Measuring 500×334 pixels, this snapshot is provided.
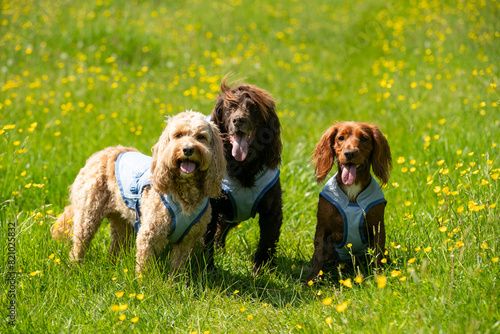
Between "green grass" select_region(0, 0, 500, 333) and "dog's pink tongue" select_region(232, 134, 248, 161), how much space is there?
916mm

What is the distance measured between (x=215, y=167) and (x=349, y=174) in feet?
3.28

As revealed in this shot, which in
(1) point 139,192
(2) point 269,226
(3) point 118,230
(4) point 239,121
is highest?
(4) point 239,121

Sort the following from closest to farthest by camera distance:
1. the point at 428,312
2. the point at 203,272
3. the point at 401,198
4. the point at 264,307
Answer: the point at 428,312
the point at 264,307
the point at 203,272
the point at 401,198

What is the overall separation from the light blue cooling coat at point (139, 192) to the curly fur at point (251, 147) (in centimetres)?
46

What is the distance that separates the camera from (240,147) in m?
3.95

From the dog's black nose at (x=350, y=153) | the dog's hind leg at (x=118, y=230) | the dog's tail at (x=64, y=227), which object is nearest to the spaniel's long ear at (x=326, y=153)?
the dog's black nose at (x=350, y=153)

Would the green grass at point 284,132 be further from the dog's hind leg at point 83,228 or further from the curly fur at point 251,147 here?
the curly fur at point 251,147

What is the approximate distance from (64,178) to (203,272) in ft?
7.30

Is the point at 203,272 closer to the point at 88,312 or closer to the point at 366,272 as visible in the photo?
the point at 88,312

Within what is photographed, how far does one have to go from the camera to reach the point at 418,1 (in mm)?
12477

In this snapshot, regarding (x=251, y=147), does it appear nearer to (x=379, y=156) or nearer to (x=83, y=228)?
(x=379, y=156)

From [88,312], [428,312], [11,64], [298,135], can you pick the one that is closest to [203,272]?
[88,312]

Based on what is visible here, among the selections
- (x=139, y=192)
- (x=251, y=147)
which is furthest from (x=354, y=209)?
(x=139, y=192)

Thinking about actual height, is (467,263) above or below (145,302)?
above
